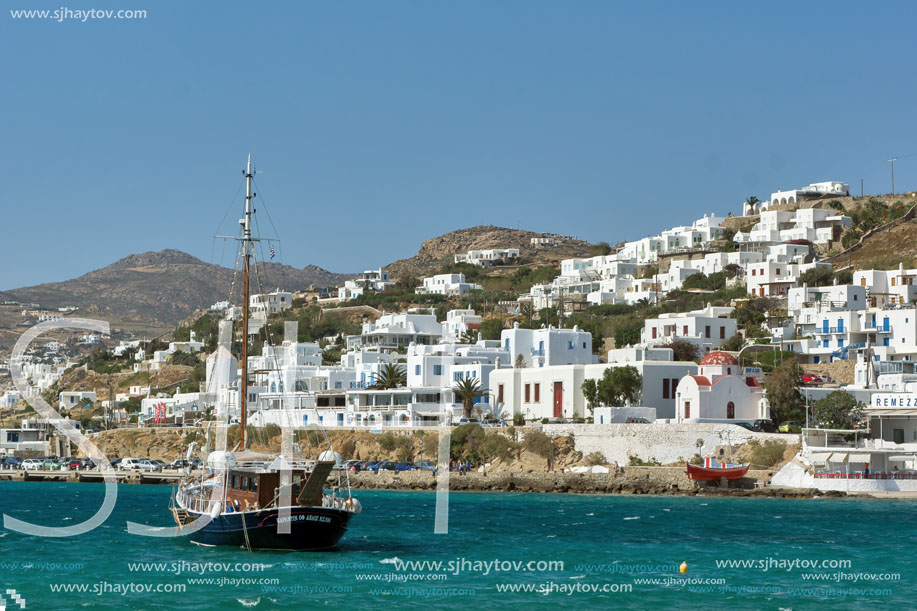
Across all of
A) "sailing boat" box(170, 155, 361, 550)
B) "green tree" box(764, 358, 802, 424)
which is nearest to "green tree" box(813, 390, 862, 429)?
"green tree" box(764, 358, 802, 424)

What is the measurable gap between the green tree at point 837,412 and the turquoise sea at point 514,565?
12.3m

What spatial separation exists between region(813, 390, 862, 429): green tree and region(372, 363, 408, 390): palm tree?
31.2 m

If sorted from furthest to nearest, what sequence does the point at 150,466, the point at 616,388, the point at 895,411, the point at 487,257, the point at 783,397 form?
the point at 487,257 < the point at 150,466 < the point at 616,388 < the point at 783,397 < the point at 895,411

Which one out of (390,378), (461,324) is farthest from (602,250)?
(390,378)

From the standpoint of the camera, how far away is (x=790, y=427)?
6912 centimetres

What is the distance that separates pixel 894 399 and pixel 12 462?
71180mm

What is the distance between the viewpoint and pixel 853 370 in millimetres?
84062

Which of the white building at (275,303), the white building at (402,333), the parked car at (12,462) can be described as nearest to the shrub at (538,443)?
the white building at (402,333)

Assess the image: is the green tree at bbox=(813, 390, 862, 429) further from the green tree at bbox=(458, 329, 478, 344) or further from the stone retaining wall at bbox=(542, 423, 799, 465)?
the green tree at bbox=(458, 329, 478, 344)

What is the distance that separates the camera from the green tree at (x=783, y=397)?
71062 millimetres

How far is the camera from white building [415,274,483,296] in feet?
504

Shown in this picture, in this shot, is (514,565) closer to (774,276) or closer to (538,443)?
(538,443)

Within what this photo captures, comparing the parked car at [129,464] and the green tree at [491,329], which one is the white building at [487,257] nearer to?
the green tree at [491,329]

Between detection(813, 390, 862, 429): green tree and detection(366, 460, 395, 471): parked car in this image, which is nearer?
detection(813, 390, 862, 429): green tree
